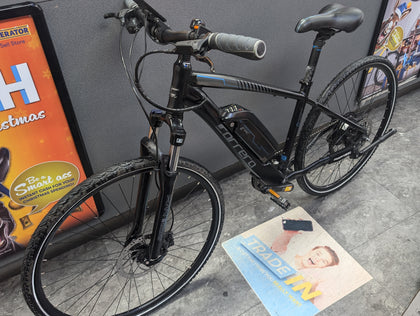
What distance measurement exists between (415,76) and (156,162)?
8.11 ft

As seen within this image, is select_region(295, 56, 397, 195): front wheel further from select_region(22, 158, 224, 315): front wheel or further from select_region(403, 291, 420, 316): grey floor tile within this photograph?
select_region(403, 291, 420, 316): grey floor tile

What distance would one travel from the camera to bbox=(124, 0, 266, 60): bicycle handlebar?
26.9 inches

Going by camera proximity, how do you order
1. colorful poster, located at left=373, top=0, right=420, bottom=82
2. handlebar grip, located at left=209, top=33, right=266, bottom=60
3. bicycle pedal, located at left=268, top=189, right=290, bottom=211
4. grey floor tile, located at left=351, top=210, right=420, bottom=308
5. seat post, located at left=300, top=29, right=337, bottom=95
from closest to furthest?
handlebar grip, located at left=209, top=33, right=266, bottom=60 → seat post, located at left=300, top=29, right=337, bottom=95 → grey floor tile, located at left=351, top=210, right=420, bottom=308 → bicycle pedal, located at left=268, top=189, right=290, bottom=211 → colorful poster, located at left=373, top=0, right=420, bottom=82

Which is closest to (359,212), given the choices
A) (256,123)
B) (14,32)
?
(256,123)

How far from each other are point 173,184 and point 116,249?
72 cm

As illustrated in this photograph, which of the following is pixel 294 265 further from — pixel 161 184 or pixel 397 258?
pixel 161 184

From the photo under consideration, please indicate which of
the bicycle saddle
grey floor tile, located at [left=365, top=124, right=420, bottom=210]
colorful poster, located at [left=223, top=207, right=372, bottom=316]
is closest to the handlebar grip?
the bicycle saddle

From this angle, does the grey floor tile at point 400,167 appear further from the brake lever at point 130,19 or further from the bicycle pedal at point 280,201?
the brake lever at point 130,19

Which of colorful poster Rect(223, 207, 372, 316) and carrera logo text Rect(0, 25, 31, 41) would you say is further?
colorful poster Rect(223, 207, 372, 316)

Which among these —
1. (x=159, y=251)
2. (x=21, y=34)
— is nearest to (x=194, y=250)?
(x=159, y=251)

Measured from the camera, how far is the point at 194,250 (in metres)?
1.56

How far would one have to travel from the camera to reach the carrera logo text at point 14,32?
980 millimetres

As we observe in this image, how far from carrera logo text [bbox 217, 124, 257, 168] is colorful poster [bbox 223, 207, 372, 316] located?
1.53 feet

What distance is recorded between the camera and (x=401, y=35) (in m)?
2.14
